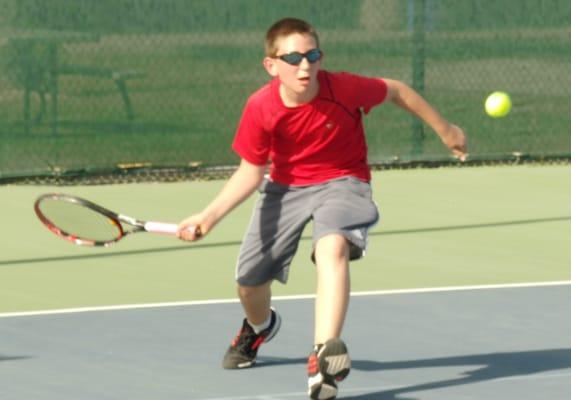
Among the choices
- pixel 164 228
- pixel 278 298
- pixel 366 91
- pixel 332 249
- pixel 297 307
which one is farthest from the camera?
pixel 278 298

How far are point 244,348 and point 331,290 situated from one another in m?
0.77

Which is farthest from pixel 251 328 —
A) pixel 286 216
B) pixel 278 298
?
pixel 278 298

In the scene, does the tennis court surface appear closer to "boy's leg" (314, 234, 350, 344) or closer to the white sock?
the white sock

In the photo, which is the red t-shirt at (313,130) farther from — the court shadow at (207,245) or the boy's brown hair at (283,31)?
the court shadow at (207,245)

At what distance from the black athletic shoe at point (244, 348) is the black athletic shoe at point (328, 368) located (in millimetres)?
765

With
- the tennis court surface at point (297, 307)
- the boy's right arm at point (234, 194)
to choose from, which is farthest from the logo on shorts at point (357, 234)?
the tennis court surface at point (297, 307)

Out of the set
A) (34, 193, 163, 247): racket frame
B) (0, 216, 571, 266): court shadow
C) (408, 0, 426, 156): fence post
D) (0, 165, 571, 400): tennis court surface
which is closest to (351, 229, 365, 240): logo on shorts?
(0, 165, 571, 400): tennis court surface

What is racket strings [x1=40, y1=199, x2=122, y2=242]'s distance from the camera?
7.27 metres

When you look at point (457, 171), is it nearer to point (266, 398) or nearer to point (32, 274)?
point (32, 274)

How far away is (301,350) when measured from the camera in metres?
7.68

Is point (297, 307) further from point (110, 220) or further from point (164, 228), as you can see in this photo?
point (164, 228)

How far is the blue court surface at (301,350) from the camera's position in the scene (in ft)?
22.9

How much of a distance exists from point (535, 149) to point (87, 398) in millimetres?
8039

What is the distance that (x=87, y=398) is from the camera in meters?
6.81
